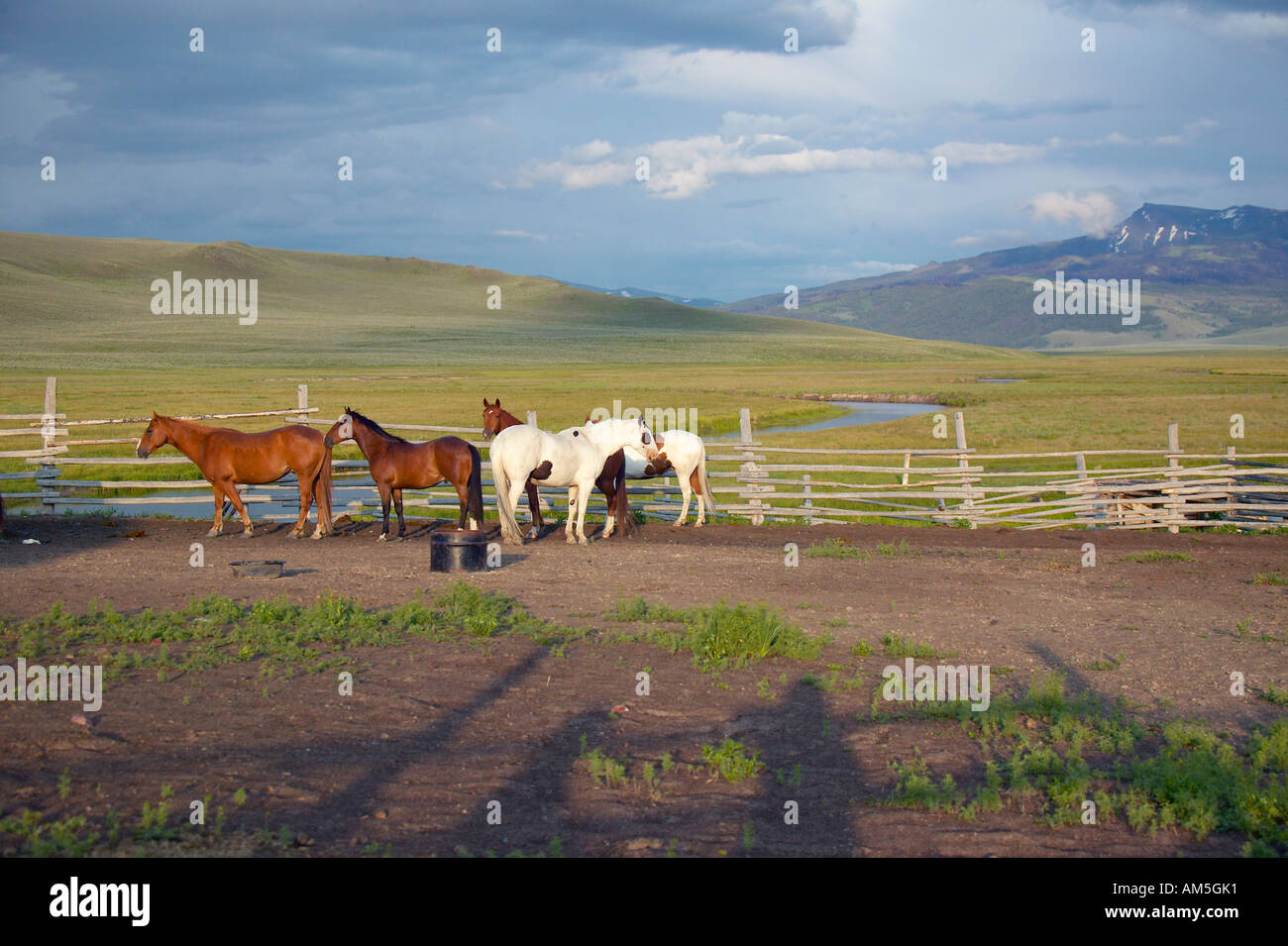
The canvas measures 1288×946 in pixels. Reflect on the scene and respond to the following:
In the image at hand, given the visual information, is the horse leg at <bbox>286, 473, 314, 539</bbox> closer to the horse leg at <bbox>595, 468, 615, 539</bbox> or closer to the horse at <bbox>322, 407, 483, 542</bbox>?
the horse at <bbox>322, 407, 483, 542</bbox>

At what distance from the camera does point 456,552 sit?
35.9 feet

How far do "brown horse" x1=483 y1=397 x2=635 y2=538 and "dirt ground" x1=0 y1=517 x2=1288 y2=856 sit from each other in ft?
6.51

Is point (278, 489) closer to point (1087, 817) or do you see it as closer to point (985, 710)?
point (985, 710)

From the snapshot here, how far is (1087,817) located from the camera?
4.87 meters

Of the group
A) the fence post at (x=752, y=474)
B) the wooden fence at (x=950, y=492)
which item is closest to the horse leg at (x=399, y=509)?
the wooden fence at (x=950, y=492)

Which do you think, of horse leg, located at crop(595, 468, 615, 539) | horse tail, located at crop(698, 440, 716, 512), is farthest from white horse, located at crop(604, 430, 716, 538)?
horse leg, located at crop(595, 468, 615, 539)

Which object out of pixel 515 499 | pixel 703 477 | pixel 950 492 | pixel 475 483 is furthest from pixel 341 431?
pixel 950 492

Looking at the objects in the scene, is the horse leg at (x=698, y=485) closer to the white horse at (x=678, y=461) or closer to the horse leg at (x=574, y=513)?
the white horse at (x=678, y=461)

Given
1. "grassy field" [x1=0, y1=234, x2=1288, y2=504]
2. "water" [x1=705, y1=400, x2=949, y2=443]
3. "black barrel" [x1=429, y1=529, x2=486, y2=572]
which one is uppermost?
"grassy field" [x1=0, y1=234, x2=1288, y2=504]

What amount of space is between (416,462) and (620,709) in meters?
7.36

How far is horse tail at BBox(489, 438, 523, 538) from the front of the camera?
41.0ft

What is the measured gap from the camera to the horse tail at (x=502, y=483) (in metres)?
12.5
